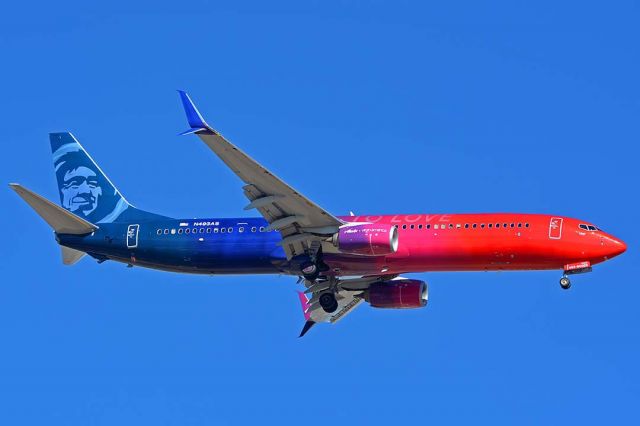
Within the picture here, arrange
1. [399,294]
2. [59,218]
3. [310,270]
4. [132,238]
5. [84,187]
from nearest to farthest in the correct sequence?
[310,270] → [59,218] → [132,238] → [399,294] → [84,187]

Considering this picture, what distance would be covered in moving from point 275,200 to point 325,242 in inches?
170

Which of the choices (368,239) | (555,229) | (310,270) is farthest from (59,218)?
(555,229)

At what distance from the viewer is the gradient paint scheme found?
6875 centimetres

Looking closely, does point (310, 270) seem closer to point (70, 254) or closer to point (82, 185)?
point (70, 254)

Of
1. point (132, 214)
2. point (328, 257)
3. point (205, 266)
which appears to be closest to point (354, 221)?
point (328, 257)

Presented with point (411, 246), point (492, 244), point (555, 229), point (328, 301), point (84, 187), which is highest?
point (84, 187)

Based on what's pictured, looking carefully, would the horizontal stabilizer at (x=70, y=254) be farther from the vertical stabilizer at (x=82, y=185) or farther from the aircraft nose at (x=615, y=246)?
the aircraft nose at (x=615, y=246)

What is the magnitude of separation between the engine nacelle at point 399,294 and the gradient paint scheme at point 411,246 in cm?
333

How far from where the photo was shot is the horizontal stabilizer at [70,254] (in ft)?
245

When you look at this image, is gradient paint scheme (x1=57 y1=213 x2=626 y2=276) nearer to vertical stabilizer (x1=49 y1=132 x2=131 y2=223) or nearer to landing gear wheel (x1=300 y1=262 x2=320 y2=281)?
landing gear wheel (x1=300 y1=262 x2=320 y2=281)

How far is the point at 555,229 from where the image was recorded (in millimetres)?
69062

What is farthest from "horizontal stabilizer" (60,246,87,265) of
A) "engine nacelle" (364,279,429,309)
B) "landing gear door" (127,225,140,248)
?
"engine nacelle" (364,279,429,309)

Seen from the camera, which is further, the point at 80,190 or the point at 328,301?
the point at 80,190

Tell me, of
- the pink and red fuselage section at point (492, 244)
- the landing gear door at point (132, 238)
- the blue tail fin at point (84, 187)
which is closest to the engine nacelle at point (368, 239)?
the pink and red fuselage section at point (492, 244)
